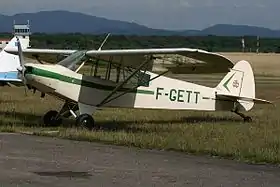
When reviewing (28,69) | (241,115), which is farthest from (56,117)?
(241,115)

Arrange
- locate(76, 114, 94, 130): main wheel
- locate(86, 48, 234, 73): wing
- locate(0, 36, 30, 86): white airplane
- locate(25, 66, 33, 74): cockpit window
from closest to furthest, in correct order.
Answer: locate(86, 48, 234, 73): wing → locate(25, 66, 33, 74): cockpit window → locate(76, 114, 94, 130): main wheel → locate(0, 36, 30, 86): white airplane

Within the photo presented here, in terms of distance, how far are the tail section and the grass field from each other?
0.63m

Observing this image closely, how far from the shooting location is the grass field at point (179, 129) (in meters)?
13.6

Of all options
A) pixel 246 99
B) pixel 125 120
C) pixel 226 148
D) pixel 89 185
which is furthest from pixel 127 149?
pixel 246 99

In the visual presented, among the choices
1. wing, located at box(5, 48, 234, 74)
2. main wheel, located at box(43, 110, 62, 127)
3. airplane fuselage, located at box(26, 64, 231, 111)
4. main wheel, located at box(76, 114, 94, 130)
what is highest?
wing, located at box(5, 48, 234, 74)

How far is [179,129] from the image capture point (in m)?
17.9

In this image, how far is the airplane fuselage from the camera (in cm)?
1784

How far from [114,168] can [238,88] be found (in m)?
11.4

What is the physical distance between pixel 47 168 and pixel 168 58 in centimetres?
802

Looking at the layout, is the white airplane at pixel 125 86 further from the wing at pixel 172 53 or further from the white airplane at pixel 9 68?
the white airplane at pixel 9 68

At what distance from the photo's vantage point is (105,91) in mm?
18891

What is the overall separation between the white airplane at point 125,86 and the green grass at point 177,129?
522mm

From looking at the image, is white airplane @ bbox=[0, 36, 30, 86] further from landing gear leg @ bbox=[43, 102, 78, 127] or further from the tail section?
the tail section

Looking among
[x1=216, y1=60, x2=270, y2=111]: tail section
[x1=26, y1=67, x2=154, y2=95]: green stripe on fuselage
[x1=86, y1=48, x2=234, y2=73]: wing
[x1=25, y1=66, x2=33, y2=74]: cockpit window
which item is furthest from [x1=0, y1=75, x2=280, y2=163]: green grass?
[x1=86, y1=48, x2=234, y2=73]: wing
